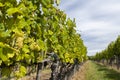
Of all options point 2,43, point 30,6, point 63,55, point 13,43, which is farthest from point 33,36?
point 63,55

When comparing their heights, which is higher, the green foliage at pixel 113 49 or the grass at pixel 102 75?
the green foliage at pixel 113 49

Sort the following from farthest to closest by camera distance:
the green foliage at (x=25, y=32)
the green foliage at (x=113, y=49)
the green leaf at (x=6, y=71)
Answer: the green foliage at (x=113, y=49)
the green leaf at (x=6, y=71)
the green foliage at (x=25, y=32)

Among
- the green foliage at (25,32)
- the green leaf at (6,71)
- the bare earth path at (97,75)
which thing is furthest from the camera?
the bare earth path at (97,75)

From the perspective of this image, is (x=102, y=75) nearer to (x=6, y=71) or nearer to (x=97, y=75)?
(x=97, y=75)

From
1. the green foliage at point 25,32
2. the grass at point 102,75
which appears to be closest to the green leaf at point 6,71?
the green foliage at point 25,32

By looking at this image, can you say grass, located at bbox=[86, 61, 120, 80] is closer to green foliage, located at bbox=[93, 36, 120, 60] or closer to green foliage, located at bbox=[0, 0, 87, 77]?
green foliage, located at bbox=[93, 36, 120, 60]

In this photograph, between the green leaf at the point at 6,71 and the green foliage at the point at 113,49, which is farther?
the green foliage at the point at 113,49

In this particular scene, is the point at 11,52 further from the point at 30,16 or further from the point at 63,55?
the point at 63,55

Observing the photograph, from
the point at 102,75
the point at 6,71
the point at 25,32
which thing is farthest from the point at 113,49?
the point at 6,71

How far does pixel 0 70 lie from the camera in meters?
6.28

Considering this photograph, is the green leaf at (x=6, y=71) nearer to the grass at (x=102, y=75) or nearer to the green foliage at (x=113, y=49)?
the grass at (x=102, y=75)

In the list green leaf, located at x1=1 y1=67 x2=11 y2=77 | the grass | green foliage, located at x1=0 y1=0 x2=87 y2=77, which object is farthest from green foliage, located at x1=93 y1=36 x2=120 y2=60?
green leaf, located at x1=1 y1=67 x2=11 y2=77

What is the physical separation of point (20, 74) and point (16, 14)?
64.2 inches

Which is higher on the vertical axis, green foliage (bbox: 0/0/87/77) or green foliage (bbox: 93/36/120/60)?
green foliage (bbox: 93/36/120/60)
